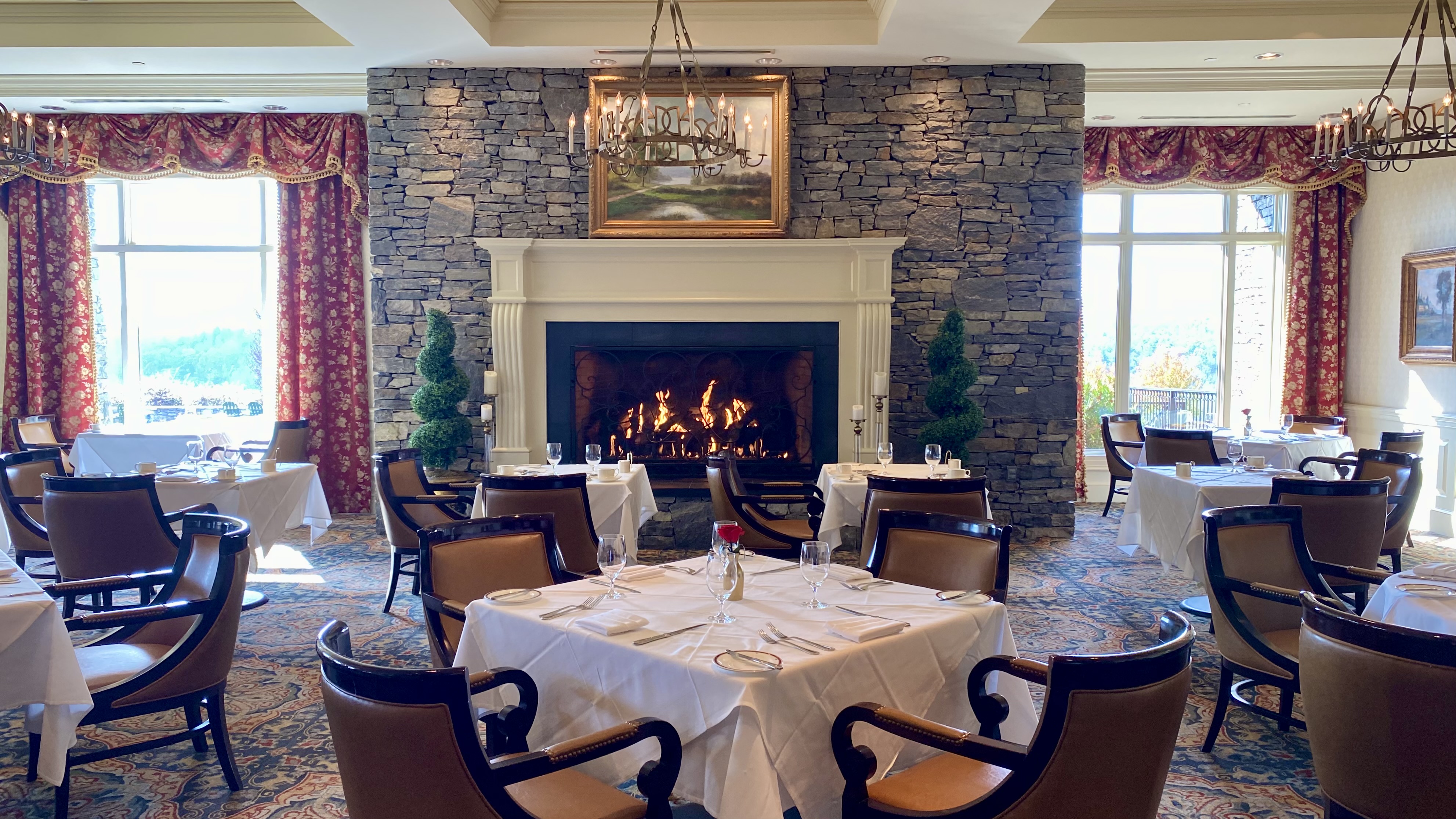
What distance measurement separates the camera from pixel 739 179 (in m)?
7.75

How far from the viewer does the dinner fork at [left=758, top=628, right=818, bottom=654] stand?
2.57 m

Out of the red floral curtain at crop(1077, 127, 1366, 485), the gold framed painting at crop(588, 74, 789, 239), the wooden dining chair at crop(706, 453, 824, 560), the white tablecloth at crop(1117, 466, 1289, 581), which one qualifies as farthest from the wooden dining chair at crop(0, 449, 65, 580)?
the red floral curtain at crop(1077, 127, 1366, 485)

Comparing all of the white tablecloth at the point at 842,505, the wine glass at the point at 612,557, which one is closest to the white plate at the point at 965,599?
the wine glass at the point at 612,557

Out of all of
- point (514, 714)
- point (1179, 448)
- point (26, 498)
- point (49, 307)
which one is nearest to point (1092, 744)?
point (514, 714)

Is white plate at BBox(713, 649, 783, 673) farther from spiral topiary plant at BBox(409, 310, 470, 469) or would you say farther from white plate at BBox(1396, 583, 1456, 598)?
spiral topiary plant at BBox(409, 310, 470, 469)

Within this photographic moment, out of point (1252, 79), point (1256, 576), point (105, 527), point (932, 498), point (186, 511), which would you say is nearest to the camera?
point (1256, 576)

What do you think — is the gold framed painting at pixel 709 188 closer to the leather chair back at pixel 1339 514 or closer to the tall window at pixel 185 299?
the tall window at pixel 185 299

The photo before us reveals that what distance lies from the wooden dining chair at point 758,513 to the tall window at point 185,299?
562 cm

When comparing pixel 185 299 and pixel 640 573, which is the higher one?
pixel 185 299

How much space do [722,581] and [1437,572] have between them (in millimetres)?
2513

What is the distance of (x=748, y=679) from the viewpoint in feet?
7.78

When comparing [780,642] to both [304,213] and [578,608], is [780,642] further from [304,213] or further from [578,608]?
[304,213]

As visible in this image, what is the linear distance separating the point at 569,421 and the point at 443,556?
4434 mm

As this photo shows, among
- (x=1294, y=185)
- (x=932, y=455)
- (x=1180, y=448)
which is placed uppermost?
(x=1294, y=185)
